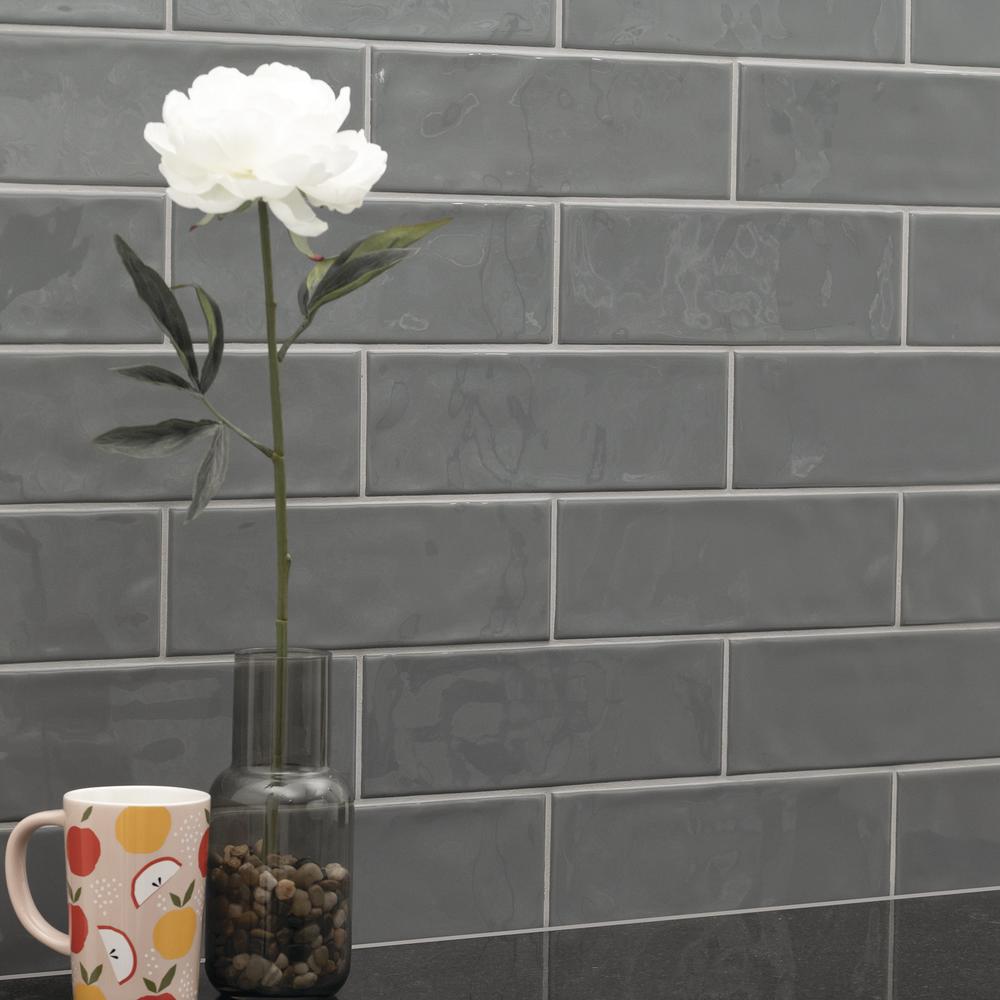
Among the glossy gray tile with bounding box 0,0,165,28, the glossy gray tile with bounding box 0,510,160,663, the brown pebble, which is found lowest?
the brown pebble

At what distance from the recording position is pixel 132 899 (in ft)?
2.86

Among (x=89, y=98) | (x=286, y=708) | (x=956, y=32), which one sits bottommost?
(x=286, y=708)

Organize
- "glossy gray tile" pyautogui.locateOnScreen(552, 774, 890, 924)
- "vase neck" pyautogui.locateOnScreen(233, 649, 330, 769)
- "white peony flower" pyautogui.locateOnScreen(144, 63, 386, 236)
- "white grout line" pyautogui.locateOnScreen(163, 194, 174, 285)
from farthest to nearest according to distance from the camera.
A: "glossy gray tile" pyautogui.locateOnScreen(552, 774, 890, 924) < "white grout line" pyautogui.locateOnScreen(163, 194, 174, 285) < "vase neck" pyautogui.locateOnScreen(233, 649, 330, 769) < "white peony flower" pyautogui.locateOnScreen(144, 63, 386, 236)

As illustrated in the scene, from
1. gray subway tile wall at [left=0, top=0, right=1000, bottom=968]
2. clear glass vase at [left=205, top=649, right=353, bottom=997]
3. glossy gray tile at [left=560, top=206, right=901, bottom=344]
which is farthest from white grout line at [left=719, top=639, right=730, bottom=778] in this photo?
clear glass vase at [left=205, top=649, right=353, bottom=997]

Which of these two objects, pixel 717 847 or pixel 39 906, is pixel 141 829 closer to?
pixel 39 906

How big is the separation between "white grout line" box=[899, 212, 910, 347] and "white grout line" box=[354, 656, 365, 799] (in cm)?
52

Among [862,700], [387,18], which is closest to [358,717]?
[862,700]

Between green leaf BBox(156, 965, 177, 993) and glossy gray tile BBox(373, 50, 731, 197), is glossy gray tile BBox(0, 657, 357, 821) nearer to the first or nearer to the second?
green leaf BBox(156, 965, 177, 993)

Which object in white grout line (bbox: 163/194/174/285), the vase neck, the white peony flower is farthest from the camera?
white grout line (bbox: 163/194/174/285)

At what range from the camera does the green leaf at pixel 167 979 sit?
0.88 metres

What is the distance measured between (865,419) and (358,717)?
478mm

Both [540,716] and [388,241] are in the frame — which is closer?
[388,241]

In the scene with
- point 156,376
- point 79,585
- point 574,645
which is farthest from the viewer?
point 574,645

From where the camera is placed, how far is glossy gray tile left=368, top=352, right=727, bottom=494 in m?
1.09
